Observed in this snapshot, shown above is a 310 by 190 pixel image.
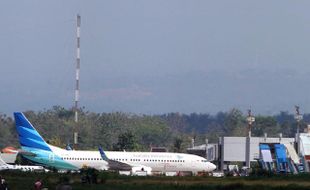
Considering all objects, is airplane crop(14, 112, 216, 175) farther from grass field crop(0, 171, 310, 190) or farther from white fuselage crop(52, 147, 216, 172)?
grass field crop(0, 171, 310, 190)

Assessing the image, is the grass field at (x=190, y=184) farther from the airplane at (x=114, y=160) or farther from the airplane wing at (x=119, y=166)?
the airplane at (x=114, y=160)

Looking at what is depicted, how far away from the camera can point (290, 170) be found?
80.1 m

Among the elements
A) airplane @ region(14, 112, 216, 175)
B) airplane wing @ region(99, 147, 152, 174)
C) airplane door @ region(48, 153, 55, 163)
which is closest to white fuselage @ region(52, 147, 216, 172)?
airplane @ region(14, 112, 216, 175)

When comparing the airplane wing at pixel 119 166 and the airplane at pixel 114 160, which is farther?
the airplane at pixel 114 160

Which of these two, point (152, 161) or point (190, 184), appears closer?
point (190, 184)

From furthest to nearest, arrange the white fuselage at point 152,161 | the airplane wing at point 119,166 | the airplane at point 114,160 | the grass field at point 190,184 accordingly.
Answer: the white fuselage at point 152,161 → the airplane at point 114,160 → the airplane wing at point 119,166 → the grass field at point 190,184

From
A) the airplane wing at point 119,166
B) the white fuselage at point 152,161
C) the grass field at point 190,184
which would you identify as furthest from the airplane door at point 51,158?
the grass field at point 190,184

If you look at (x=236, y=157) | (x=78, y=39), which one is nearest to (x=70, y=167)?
(x=78, y=39)

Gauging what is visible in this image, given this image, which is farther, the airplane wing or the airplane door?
the airplane door

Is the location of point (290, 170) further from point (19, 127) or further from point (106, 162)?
point (19, 127)

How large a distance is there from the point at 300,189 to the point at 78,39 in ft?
204

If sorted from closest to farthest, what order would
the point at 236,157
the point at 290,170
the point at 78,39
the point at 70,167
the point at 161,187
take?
the point at 161,187 → the point at 290,170 → the point at 70,167 → the point at 78,39 → the point at 236,157

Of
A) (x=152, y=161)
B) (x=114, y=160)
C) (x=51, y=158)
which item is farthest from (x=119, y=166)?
(x=51, y=158)

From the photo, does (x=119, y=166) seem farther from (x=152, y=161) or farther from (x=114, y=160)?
(x=152, y=161)
